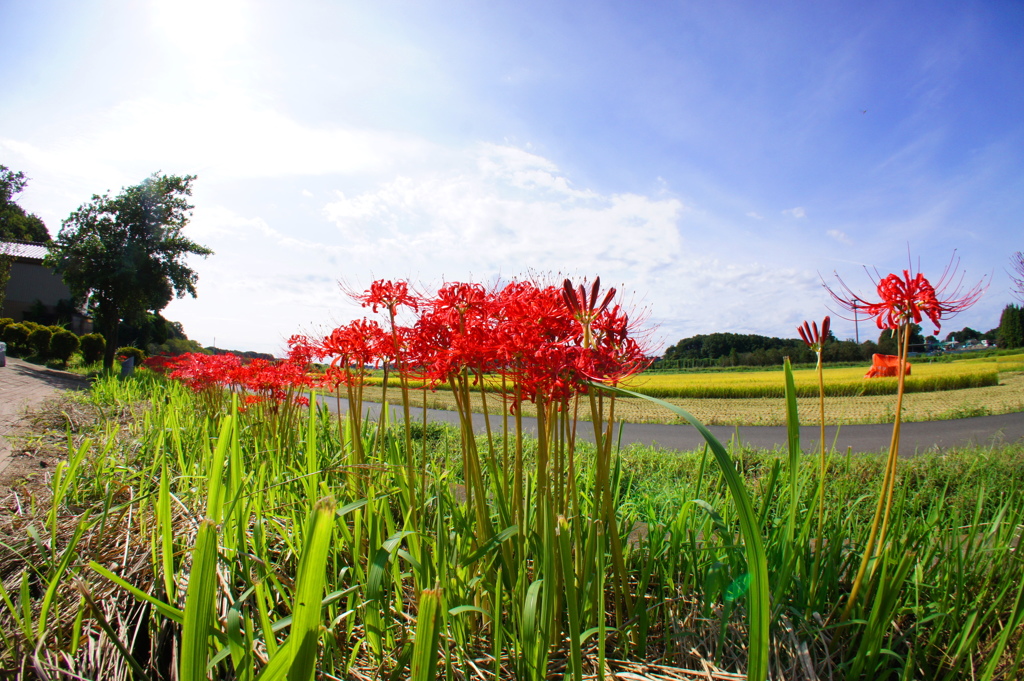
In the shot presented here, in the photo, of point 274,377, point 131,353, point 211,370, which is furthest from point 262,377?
point 131,353

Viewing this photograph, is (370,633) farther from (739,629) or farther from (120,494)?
(120,494)

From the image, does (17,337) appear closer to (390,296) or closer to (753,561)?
(390,296)

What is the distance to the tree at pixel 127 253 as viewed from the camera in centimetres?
2119

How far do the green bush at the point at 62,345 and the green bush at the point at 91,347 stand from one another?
0.69 metres

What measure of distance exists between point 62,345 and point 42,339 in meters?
0.94

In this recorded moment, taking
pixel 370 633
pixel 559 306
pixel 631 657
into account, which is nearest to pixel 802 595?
pixel 631 657

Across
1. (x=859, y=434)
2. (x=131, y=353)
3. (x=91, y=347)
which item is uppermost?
(x=91, y=347)

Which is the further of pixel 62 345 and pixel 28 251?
pixel 28 251

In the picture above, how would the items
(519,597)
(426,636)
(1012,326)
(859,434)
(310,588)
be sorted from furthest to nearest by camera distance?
(1012,326) → (859,434) → (519,597) → (426,636) → (310,588)

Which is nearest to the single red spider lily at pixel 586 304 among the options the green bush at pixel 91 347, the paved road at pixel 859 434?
the paved road at pixel 859 434

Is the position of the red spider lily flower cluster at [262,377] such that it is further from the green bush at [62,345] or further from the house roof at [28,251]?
the house roof at [28,251]

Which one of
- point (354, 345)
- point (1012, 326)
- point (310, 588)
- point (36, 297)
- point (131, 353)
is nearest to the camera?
point (310, 588)

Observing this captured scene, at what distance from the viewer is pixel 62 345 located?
22.8 meters

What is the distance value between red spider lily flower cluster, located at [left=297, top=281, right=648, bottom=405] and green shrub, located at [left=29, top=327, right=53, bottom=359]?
96.1 feet
